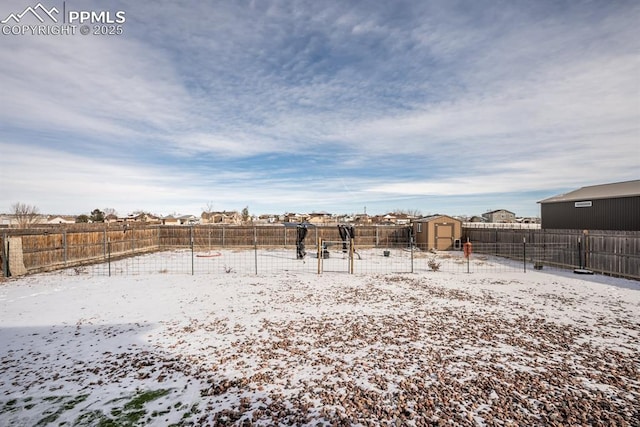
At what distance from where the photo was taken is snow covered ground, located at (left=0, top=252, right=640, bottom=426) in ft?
11.0

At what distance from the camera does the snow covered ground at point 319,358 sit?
3.35 meters

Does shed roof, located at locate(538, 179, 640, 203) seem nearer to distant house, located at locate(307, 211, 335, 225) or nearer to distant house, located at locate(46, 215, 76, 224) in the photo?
distant house, located at locate(307, 211, 335, 225)

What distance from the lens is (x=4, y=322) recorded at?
6422 millimetres

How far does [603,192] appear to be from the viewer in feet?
58.0

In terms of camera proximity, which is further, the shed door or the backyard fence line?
the shed door

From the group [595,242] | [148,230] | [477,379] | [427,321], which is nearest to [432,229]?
[595,242]

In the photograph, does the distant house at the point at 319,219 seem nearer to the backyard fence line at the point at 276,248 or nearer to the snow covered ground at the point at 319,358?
the backyard fence line at the point at 276,248

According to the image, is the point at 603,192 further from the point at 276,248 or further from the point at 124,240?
the point at 124,240

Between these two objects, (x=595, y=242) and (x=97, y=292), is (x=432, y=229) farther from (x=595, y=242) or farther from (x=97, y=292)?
(x=97, y=292)

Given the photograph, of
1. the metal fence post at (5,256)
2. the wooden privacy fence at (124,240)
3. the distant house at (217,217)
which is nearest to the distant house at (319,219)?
the distant house at (217,217)

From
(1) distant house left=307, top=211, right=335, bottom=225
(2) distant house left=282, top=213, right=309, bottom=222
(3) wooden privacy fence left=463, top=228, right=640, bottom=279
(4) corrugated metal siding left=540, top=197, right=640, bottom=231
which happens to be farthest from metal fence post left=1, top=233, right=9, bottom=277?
(2) distant house left=282, top=213, right=309, bottom=222

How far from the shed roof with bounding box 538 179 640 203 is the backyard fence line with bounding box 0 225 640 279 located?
513 centimetres

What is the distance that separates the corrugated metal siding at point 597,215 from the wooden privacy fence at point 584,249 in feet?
15.2

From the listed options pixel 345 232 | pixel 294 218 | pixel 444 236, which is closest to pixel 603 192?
pixel 444 236
